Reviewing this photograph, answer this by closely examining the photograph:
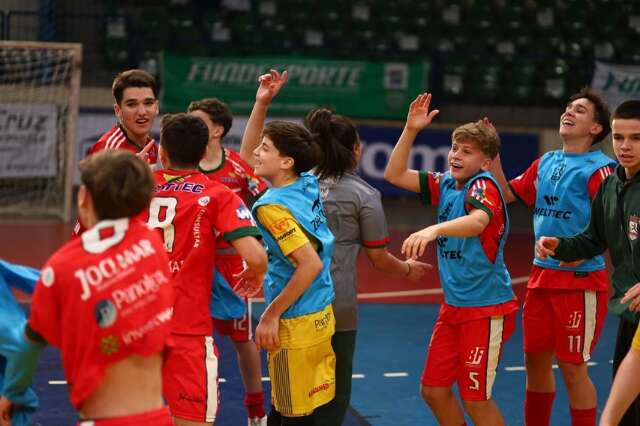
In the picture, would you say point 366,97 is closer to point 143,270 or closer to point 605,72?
point 605,72

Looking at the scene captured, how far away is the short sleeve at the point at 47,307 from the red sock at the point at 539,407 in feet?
11.6

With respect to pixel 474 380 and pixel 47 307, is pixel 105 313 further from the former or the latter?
pixel 474 380

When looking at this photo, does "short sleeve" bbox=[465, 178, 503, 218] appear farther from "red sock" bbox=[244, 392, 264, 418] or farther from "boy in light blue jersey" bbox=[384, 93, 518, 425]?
"red sock" bbox=[244, 392, 264, 418]

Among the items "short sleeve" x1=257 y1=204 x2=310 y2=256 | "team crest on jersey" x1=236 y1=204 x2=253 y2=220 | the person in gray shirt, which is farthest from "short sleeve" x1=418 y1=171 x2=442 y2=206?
"team crest on jersey" x1=236 y1=204 x2=253 y2=220

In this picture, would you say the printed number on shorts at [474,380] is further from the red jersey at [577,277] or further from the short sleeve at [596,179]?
the short sleeve at [596,179]

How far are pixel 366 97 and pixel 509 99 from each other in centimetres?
293

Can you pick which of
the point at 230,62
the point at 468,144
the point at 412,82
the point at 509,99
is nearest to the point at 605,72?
the point at 509,99

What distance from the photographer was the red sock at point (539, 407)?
19.7ft

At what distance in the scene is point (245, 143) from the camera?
6.28 meters

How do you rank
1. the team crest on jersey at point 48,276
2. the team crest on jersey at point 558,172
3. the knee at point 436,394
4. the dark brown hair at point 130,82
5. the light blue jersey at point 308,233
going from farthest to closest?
the team crest on jersey at point 558,172, the dark brown hair at point 130,82, the knee at point 436,394, the light blue jersey at point 308,233, the team crest on jersey at point 48,276

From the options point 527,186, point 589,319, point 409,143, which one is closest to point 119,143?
point 409,143

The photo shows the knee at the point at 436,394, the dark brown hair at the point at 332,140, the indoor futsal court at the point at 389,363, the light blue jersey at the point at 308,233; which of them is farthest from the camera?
the indoor futsal court at the point at 389,363

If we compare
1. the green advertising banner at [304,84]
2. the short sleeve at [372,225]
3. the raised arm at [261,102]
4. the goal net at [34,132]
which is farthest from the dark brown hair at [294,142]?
the green advertising banner at [304,84]

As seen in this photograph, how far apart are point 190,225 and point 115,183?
1.22 m
